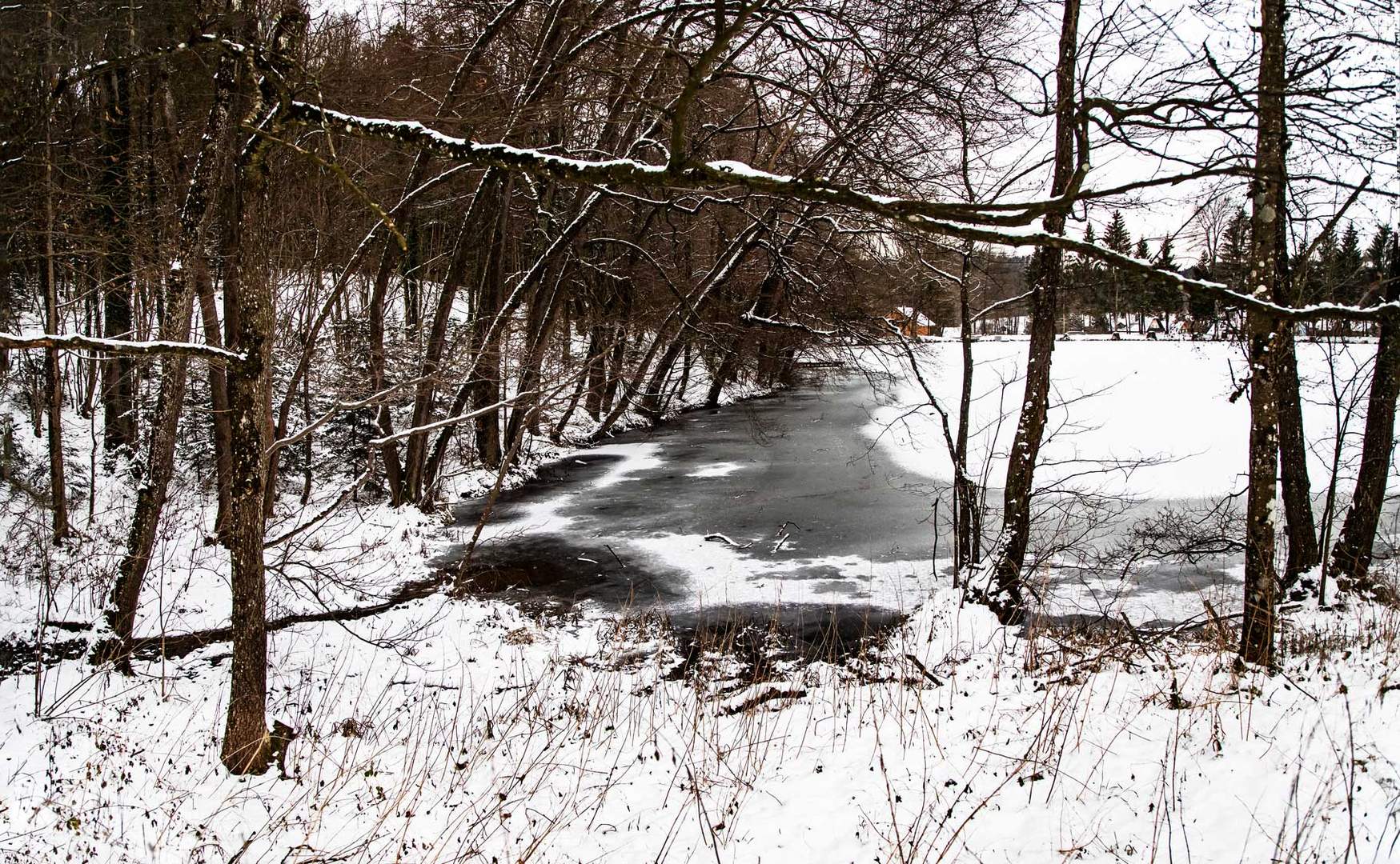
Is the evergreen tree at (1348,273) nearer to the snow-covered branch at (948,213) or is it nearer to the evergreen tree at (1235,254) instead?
the evergreen tree at (1235,254)

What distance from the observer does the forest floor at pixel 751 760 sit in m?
3.99

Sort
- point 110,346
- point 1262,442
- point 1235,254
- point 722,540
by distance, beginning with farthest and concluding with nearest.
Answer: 1. point 722,540
2. point 1235,254
3. point 1262,442
4. point 110,346

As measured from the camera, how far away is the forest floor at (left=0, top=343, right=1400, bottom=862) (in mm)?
3986

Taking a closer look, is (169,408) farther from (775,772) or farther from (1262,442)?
(1262,442)

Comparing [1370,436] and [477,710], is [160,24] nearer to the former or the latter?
[477,710]

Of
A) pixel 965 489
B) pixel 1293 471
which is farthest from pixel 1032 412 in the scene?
pixel 1293 471

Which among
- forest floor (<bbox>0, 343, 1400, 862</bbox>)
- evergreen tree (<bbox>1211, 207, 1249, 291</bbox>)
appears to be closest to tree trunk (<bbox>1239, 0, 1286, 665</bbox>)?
forest floor (<bbox>0, 343, 1400, 862</bbox>)

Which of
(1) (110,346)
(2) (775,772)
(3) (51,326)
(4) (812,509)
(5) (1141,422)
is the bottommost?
(4) (812,509)

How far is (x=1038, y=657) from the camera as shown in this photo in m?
7.11

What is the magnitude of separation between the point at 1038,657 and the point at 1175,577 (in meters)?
5.44

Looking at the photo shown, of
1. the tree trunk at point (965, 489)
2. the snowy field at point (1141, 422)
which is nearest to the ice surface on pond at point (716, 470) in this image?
the snowy field at point (1141, 422)

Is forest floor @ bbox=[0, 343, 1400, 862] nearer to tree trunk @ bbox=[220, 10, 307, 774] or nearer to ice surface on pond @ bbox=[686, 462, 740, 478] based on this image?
tree trunk @ bbox=[220, 10, 307, 774]

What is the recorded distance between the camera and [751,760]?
4984mm

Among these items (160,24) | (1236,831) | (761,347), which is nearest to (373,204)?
(1236,831)
